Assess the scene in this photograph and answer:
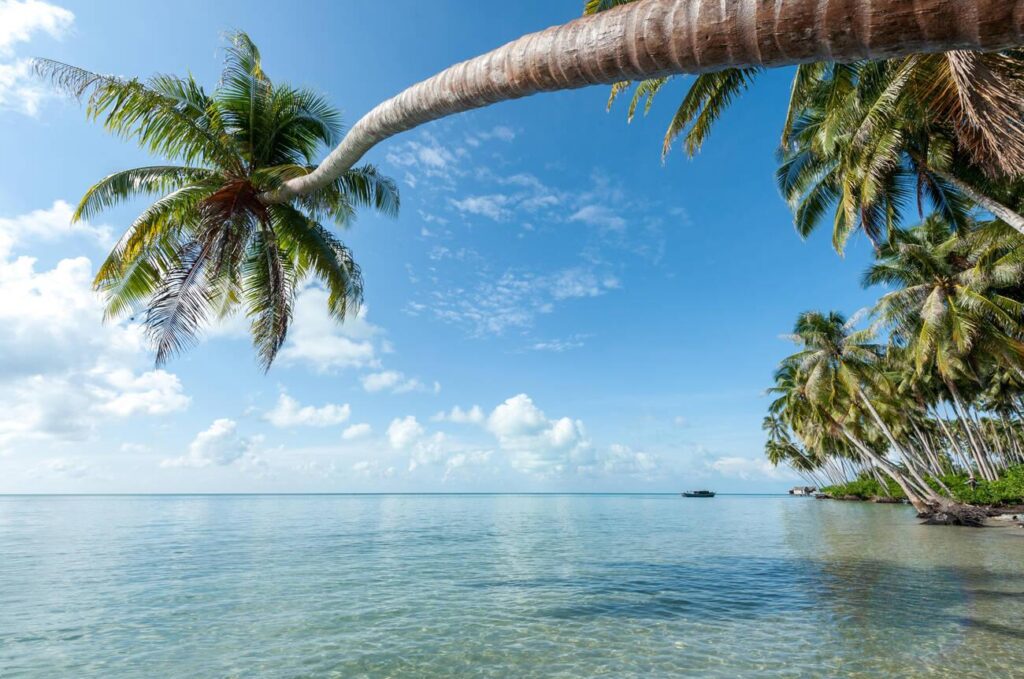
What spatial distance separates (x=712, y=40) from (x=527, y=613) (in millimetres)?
10049

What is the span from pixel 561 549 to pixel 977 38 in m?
20.4

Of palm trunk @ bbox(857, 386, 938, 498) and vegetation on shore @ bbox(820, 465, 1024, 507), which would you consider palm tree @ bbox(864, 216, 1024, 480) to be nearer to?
palm trunk @ bbox(857, 386, 938, 498)

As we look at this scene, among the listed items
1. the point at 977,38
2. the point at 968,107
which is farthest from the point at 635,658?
the point at 968,107

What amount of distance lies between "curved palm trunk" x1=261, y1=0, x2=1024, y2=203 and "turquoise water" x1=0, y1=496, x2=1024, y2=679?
715 cm

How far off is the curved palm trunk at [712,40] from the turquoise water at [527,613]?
23.4ft

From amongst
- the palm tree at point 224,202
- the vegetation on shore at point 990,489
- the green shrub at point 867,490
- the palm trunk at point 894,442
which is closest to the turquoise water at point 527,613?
the palm tree at point 224,202

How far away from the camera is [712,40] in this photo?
9.55 ft

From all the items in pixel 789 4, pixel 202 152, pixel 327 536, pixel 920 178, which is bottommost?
pixel 327 536

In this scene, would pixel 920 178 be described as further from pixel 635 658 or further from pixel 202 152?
pixel 202 152

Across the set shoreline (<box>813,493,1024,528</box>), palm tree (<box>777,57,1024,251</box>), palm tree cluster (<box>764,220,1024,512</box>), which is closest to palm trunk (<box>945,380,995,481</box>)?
palm tree cluster (<box>764,220,1024,512</box>)

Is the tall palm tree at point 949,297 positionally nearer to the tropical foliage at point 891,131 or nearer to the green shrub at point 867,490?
the tropical foliage at point 891,131

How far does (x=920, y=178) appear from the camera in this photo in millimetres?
16375

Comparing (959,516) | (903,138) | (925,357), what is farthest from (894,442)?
(903,138)

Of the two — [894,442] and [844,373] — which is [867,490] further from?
[844,373]
